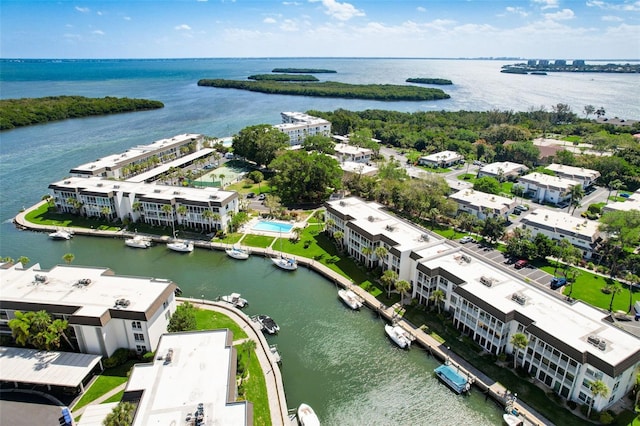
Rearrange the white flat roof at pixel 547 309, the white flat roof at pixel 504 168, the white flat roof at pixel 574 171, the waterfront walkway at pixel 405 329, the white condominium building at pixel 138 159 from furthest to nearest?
the white flat roof at pixel 504 168 < the white flat roof at pixel 574 171 < the white condominium building at pixel 138 159 < the white flat roof at pixel 547 309 < the waterfront walkway at pixel 405 329

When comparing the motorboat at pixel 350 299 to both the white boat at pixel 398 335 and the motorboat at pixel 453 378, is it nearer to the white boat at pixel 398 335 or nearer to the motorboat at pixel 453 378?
the white boat at pixel 398 335

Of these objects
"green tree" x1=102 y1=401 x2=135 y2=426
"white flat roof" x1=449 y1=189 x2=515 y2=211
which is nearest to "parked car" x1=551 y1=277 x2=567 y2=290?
"white flat roof" x1=449 y1=189 x2=515 y2=211

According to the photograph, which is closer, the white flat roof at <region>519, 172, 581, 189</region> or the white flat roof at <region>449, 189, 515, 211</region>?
the white flat roof at <region>449, 189, 515, 211</region>

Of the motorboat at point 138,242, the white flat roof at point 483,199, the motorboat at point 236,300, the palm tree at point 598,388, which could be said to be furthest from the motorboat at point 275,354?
the white flat roof at point 483,199

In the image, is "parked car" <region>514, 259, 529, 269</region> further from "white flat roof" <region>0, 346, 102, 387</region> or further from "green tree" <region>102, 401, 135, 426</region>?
"white flat roof" <region>0, 346, 102, 387</region>

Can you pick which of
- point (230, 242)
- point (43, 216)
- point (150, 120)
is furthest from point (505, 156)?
point (150, 120)

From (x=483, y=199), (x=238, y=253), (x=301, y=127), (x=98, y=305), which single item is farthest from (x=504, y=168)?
(x=98, y=305)
